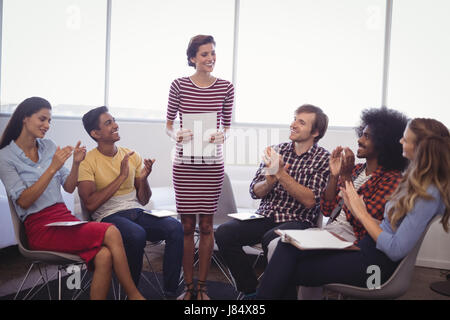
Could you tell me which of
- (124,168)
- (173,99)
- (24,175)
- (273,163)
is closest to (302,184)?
(273,163)

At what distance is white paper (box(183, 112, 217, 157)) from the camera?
2518mm

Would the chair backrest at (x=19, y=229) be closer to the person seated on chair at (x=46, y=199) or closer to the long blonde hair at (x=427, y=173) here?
the person seated on chair at (x=46, y=199)

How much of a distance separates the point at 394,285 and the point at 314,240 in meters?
0.38

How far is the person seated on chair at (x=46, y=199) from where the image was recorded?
2186 millimetres

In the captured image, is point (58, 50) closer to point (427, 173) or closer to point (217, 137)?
point (217, 137)

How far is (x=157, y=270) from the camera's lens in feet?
11.4

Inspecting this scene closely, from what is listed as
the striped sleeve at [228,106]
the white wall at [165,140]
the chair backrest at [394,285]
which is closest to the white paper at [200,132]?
the striped sleeve at [228,106]

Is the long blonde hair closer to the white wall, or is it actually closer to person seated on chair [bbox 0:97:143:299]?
person seated on chair [bbox 0:97:143:299]

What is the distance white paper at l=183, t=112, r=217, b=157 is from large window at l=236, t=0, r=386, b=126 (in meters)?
2.49

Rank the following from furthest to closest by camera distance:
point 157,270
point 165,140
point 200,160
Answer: point 165,140
point 157,270
point 200,160

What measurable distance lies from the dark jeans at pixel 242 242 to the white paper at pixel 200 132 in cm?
48

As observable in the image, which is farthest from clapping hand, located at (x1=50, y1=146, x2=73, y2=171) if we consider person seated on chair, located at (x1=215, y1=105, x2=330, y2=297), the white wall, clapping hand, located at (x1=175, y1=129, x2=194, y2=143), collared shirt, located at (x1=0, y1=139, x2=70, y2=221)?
the white wall
